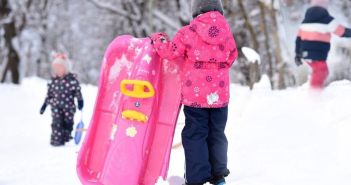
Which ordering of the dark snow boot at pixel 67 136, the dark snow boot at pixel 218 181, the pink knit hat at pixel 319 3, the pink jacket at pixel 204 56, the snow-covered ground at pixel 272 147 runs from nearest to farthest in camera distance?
the pink jacket at pixel 204 56
the dark snow boot at pixel 218 181
the snow-covered ground at pixel 272 147
the pink knit hat at pixel 319 3
the dark snow boot at pixel 67 136

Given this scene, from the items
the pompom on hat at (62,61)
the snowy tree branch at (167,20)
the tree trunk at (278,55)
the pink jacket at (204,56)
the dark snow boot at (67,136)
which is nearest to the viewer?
the pink jacket at (204,56)

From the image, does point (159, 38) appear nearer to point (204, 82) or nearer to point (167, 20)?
point (204, 82)

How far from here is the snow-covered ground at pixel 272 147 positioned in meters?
4.11

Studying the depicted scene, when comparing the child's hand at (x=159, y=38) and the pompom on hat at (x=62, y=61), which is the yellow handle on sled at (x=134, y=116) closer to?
the child's hand at (x=159, y=38)

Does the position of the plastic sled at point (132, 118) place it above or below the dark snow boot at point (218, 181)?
above

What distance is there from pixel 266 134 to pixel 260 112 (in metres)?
1.15

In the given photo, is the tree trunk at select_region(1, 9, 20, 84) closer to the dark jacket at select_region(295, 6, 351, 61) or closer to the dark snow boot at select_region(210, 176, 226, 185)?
the dark jacket at select_region(295, 6, 351, 61)

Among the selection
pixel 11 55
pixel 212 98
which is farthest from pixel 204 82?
pixel 11 55

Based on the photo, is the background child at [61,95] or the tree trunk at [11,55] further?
the tree trunk at [11,55]

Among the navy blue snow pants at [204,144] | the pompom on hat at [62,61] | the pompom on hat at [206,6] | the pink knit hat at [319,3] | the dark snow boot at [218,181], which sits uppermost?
the pink knit hat at [319,3]

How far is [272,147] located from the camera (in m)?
5.02

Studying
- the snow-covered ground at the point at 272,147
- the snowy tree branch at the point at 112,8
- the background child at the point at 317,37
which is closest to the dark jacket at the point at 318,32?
the background child at the point at 317,37

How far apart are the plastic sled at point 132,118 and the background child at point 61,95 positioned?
313 cm

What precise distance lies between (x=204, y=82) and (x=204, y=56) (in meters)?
0.19
